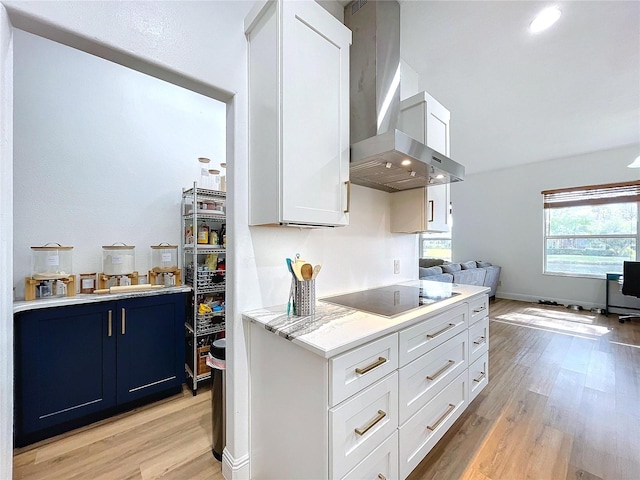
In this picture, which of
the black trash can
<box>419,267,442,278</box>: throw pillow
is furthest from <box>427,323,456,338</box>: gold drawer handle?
<box>419,267,442,278</box>: throw pillow

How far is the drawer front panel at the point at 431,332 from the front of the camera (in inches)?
51.0

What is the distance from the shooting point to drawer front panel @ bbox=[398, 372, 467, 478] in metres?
1.31

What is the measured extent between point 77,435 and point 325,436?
189 centimetres

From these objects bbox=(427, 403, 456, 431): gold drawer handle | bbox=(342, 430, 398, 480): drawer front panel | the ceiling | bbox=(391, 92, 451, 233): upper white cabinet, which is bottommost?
bbox=(427, 403, 456, 431): gold drawer handle

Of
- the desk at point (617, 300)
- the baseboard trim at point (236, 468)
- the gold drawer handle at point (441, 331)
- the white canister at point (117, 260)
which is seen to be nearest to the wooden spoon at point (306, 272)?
the gold drawer handle at point (441, 331)

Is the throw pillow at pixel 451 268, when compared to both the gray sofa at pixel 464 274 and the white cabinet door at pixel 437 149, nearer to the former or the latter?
the gray sofa at pixel 464 274

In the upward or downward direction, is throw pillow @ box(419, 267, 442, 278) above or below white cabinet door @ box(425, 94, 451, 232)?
below

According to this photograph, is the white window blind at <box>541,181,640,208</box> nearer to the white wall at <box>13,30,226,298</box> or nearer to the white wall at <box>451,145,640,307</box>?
the white wall at <box>451,145,640,307</box>

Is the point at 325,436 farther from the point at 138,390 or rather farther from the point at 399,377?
the point at 138,390

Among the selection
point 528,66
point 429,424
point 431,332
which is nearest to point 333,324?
point 431,332

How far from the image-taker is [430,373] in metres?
1.47

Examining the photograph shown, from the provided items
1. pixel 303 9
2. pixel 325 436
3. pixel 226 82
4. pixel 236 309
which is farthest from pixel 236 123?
pixel 325 436

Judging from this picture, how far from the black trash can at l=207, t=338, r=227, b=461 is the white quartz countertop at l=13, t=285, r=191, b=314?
835 millimetres

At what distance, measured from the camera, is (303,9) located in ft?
4.28
